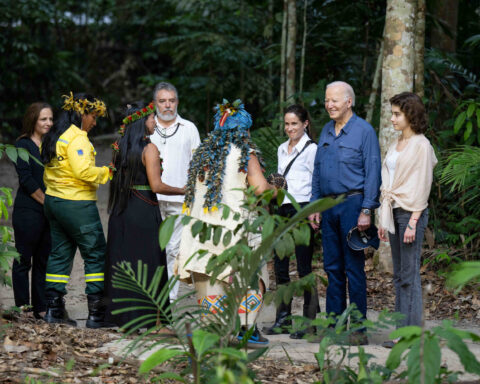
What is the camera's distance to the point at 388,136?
315 inches

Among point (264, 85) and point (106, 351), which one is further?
point (264, 85)

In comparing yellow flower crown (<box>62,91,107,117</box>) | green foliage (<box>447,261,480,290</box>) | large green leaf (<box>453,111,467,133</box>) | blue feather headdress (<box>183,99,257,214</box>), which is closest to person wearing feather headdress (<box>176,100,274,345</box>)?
blue feather headdress (<box>183,99,257,214</box>)

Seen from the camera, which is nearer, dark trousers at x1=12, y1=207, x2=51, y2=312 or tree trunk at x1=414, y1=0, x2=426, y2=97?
dark trousers at x1=12, y1=207, x2=51, y2=312

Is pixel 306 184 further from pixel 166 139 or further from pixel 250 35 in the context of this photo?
pixel 250 35

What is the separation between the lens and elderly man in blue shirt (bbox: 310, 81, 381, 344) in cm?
548

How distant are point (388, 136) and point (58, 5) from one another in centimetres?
1665

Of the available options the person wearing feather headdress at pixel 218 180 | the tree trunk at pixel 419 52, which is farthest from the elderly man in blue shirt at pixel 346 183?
the tree trunk at pixel 419 52

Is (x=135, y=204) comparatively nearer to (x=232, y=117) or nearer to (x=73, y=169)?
(x=73, y=169)

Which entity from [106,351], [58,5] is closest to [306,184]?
[106,351]

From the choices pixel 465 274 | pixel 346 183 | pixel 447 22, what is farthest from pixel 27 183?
pixel 447 22

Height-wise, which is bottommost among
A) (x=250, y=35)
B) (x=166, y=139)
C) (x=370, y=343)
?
(x=370, y=343)

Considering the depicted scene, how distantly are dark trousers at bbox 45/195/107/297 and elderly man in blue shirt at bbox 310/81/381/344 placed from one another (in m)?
2.07

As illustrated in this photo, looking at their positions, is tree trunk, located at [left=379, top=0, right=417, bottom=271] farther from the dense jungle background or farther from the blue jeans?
the blue jeans

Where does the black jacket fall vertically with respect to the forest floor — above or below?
above
